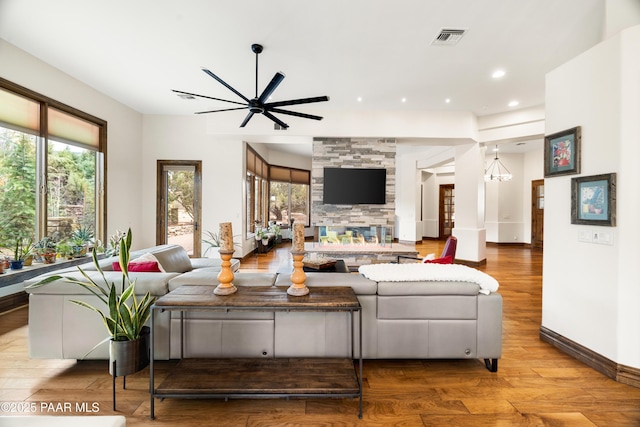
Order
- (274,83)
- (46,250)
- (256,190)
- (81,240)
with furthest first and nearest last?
(256,190), (81,240), (46,250), (274,83)

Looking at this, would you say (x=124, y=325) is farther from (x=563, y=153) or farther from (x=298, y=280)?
(x=563, y=153)

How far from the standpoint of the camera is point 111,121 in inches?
210

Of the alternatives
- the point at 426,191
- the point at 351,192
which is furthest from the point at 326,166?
the point at 426,191

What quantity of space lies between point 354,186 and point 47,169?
5.13 meters

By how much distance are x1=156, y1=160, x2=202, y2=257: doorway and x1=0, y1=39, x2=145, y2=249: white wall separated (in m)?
0.46

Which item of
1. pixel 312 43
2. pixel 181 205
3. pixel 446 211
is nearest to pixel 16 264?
pixel 181 205

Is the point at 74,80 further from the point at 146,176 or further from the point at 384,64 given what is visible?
the point at 384,64

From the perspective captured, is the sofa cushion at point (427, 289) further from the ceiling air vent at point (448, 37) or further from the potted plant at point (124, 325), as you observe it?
the ceiling air vent at point (448, 37)

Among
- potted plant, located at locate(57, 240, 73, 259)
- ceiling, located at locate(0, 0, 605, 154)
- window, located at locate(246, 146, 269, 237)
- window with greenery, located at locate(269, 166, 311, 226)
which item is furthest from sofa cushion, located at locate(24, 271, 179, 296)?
window with greenery, located at locate(269, 166, 311, 226)

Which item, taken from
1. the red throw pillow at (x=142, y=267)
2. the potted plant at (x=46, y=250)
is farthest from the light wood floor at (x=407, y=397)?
the potted plant at (x=46, y=250)

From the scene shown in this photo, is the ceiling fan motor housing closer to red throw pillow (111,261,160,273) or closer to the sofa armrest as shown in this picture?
red throw pillow (111,261,160,273)

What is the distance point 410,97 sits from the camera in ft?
16.9

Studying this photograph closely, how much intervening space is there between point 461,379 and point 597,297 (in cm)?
135

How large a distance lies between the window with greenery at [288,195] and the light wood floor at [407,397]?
292 inches
